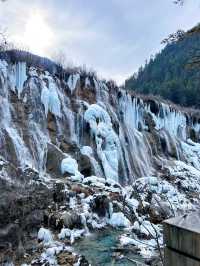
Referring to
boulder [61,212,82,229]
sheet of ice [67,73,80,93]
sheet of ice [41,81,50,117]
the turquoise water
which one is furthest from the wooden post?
sheet of ice [67,73,80,93]

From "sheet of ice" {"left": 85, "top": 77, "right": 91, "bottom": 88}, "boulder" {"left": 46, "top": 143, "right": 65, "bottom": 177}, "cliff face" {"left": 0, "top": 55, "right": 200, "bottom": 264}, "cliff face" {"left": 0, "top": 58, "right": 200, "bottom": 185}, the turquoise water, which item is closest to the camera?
the turquoise water

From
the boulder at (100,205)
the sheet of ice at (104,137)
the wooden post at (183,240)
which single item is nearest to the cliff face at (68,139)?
the sheet of ice at (104,137)

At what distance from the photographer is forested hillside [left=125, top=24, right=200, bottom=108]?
5047cm

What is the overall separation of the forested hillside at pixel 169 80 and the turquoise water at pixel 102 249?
17807mm

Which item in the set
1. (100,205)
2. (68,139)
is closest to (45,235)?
(100,205)

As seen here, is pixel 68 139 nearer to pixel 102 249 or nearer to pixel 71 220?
pixel 71 220

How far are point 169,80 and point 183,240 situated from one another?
60531mm

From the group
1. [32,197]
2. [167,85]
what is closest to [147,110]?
[32,197]

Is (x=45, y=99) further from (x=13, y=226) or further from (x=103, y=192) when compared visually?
(x=13, y=226)

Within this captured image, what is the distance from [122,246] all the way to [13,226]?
9.14 ft

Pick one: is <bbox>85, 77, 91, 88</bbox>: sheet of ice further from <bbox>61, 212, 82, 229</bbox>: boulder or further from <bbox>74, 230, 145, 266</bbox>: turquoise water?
<bbox>74, 230, 145, 266</bbox>: turquoise water

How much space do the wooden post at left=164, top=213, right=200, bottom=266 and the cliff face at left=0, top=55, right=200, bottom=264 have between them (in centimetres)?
951

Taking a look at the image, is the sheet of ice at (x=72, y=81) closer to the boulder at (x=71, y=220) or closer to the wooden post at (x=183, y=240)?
the boulder at (x=71, y=220)

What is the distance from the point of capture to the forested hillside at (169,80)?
5047 cm
